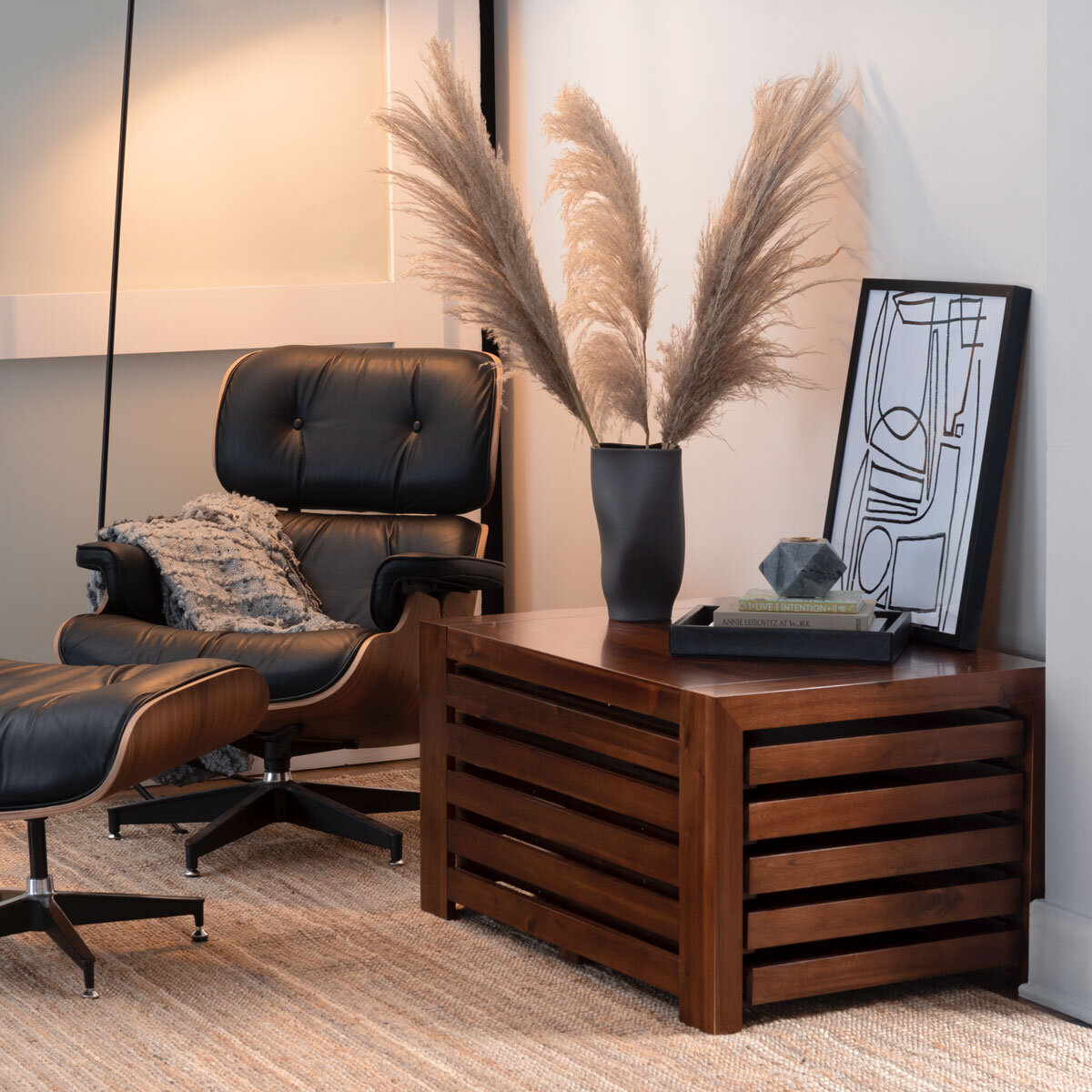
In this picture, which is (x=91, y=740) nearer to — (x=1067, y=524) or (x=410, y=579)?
(x=410, y=579)

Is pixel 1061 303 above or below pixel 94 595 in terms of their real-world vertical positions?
above

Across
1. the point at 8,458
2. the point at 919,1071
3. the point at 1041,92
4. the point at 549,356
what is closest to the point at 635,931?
the point at 919,1071

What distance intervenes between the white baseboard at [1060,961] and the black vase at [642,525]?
2.45ft

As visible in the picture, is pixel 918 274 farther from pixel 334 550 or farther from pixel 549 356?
pixel 334 550

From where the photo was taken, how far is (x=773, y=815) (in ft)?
6.45

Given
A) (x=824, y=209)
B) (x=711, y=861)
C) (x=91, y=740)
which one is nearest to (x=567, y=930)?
(x=711, y=861)

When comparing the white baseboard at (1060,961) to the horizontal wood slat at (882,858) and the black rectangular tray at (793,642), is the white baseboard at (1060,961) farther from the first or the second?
the black rectangular tray at (793,642)

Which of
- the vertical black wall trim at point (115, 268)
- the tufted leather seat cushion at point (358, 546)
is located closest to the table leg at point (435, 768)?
the tufted leather seat cushion at point (358, 546)

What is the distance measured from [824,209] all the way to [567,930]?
1271 millimetres

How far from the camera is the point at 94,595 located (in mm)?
2977

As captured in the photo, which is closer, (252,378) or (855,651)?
(855,651)

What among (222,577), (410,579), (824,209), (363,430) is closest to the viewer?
(824,209)

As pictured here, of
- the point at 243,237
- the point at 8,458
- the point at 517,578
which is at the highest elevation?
the point at 243,237

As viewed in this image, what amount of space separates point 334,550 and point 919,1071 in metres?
1.75
